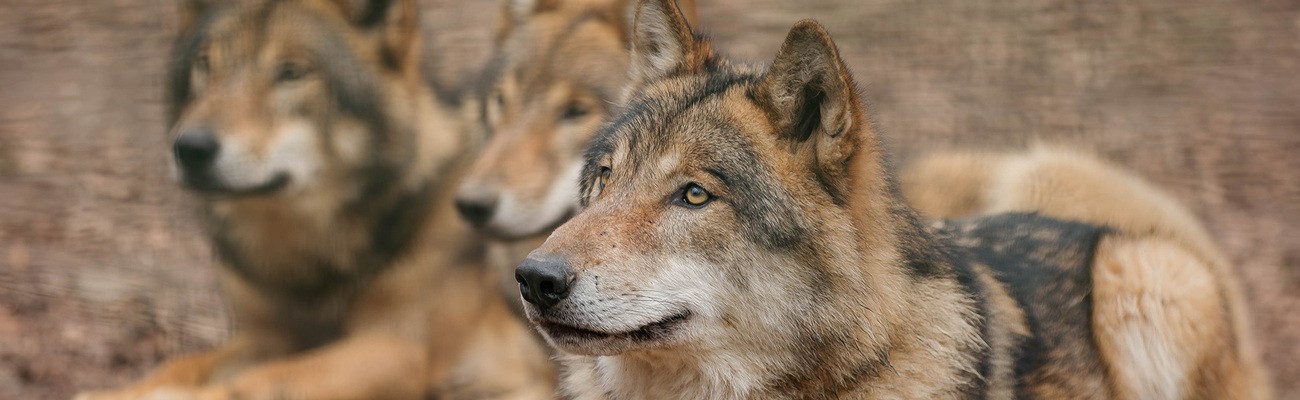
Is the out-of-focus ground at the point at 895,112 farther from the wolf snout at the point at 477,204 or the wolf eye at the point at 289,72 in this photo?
the wolf snout at the point at 477,204

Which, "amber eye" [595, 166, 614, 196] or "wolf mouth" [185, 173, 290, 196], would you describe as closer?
"amber eye" [595, 166, 614, 196]

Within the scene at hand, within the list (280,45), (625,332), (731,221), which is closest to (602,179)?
(731,221)

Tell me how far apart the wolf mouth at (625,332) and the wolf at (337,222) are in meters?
2.27

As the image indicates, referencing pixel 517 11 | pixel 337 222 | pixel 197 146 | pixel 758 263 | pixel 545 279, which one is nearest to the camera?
pixel 545 279

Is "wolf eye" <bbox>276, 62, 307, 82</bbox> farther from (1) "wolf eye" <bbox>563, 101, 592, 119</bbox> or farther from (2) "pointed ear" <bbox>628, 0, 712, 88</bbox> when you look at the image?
(2) "pointed ear" <bbox>628, 0, 712, 88</bbox>

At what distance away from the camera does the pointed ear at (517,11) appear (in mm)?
5418

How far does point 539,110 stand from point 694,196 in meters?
1.94

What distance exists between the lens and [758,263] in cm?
310

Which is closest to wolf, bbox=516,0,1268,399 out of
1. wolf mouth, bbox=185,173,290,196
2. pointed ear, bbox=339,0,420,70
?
wolf mouth, bbox=185,173,290,196

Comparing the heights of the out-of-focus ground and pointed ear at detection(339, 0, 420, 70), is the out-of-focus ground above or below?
below

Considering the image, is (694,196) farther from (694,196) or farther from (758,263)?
(758,263)

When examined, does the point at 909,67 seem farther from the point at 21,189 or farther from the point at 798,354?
the point at 21,189

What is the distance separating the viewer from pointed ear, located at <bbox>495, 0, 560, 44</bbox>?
17.8 ft

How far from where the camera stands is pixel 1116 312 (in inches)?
159
